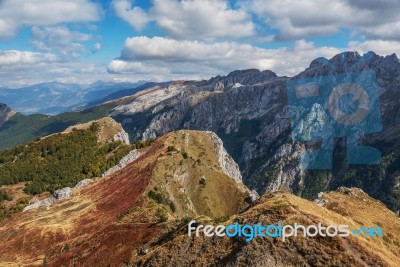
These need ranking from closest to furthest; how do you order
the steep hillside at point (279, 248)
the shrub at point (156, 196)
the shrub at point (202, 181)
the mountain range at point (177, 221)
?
1. the steep hillside at point (279, 248)
2. the mountain range at point (177, 221)
3. the shrub at point (156, 196)
4. the shrub at point (202, 181)

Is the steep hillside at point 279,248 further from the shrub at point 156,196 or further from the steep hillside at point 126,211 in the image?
the shrub at point 156,196

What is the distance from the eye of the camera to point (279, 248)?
152 feet

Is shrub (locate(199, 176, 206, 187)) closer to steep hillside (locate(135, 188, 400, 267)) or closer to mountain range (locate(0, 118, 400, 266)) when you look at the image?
mountain range (locate(0, 118, 400, 266))

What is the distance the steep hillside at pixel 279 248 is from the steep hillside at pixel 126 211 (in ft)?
33.8

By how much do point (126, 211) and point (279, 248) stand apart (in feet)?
230

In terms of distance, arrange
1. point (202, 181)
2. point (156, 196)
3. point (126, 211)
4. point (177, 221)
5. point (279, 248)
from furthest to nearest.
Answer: point (202, 181) → point (156, 196) → point (126, 211) → point (177, 221) → point (279, 248)

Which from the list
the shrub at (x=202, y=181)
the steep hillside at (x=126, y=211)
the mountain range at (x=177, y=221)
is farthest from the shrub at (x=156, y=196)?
the shrub at (x=202, y=181)

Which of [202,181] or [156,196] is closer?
[156,196]

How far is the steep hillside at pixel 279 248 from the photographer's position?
43719 mm

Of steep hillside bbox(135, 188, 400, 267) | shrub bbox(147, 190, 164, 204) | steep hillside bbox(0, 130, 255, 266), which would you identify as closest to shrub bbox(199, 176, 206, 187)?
steep hillside bbox(0, 130, 255, 266)

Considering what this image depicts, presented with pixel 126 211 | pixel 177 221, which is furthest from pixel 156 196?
pixel 177 221

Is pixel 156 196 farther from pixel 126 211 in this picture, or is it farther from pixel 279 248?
pixel 279 248

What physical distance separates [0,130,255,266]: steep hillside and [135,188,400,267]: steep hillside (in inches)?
406

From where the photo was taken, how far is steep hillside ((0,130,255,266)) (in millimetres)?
74062
